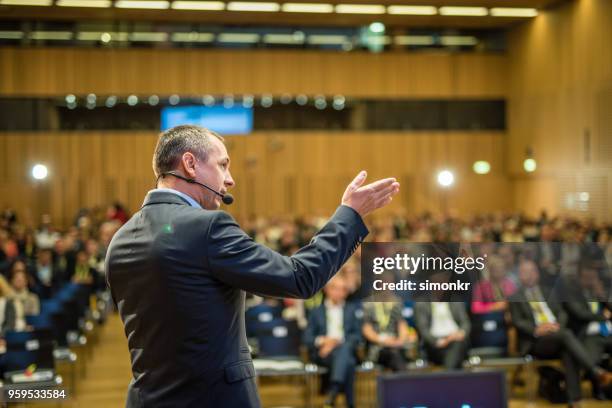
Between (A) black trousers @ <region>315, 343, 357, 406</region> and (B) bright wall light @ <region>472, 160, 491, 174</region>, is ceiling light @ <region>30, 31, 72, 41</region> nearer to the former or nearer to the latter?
(B) bright wall light @ <region>472, 160, 491, 174</region>

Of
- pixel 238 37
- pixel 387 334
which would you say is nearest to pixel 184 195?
pixel 387 334

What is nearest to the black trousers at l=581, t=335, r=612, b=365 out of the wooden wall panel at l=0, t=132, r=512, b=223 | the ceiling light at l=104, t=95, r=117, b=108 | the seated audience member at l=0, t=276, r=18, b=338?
the seated audience member at l=0, t=276, r=18, b=338

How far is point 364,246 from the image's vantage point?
1.99m

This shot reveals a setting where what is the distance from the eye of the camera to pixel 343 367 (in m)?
6.52

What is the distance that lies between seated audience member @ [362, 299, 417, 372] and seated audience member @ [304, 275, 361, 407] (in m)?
0.13

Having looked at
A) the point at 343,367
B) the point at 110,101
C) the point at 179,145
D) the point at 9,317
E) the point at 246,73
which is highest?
the point at 246,73

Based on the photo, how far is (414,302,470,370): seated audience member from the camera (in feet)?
22.4

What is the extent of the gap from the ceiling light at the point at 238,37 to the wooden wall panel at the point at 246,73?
301 millimetres

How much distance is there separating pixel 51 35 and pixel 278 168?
260 inches

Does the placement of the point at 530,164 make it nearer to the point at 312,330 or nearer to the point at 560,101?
the point at 560,101

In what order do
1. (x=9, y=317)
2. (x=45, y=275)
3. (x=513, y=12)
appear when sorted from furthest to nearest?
1. (x=513, y=12)
2. (x=45, y=275)
3. (x=9, y=317)

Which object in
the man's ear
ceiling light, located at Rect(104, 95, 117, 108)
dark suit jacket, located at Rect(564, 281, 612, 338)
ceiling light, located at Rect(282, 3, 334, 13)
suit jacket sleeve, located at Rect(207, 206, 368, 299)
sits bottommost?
dark suit jacket, located at Rect(564, 281, 612, 338)

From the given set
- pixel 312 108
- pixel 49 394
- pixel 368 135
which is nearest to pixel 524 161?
pixel 368 135

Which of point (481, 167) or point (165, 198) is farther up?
point (481, 167)
